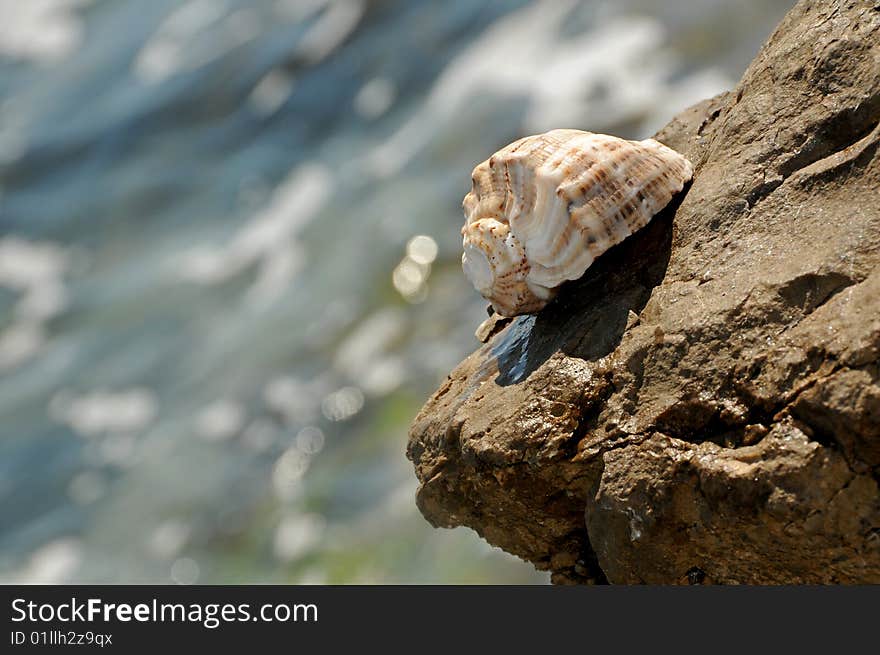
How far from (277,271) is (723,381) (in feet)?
29.4

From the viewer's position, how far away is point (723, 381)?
10.6 ft

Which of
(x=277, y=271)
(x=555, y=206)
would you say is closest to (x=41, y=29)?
(x=277, y=271)

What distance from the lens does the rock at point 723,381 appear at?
9.77ft

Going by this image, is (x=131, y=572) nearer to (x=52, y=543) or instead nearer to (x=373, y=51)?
(x=52, y=543)

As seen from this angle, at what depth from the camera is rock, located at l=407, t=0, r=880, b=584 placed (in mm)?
2979

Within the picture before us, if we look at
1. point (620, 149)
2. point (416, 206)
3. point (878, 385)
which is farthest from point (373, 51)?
point (878, 385)

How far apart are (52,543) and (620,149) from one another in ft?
26.7

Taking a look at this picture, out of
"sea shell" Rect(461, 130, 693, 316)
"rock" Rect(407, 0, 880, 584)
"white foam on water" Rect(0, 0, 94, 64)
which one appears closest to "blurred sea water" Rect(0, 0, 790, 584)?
"white foam on water" Rect(0, 0, 94, 64)

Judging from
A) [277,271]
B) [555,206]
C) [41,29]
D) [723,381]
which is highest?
[41,29]

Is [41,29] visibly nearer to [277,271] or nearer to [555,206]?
[277,271]

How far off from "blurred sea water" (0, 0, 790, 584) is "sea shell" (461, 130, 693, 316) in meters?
3.71

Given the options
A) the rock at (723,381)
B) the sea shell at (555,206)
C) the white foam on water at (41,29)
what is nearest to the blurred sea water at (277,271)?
the white foam on water at (41,29)

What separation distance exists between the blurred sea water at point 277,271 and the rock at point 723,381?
11.4 feet

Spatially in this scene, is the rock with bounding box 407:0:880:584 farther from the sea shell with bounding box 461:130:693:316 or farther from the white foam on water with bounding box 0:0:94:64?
the white foam on water with bounding box 0:0:94:64
